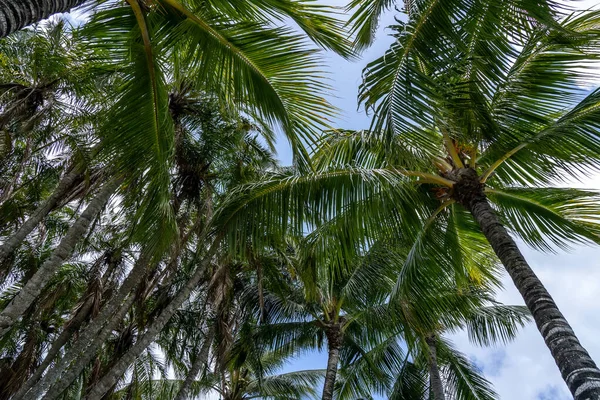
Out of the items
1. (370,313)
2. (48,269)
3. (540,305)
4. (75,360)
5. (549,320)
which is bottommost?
(549,320)

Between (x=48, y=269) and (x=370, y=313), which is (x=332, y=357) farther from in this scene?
(x=48, y=269)

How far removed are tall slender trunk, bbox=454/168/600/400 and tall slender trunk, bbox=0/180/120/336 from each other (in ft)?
15.1

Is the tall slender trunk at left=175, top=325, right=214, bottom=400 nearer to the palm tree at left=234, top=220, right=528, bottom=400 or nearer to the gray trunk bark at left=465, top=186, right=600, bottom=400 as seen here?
the palm tree at left=234, top=220, right=528, bottom=400

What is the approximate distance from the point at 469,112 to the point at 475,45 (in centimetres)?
74

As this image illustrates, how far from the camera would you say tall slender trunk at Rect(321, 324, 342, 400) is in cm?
1095

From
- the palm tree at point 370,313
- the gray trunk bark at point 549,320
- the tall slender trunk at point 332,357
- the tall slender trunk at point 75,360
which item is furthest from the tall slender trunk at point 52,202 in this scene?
the tall slender trunk at point 332,357

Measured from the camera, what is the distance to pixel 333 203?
223 inches

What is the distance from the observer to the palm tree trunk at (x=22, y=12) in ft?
8.20

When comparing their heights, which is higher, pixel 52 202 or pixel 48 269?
pixel 52 202

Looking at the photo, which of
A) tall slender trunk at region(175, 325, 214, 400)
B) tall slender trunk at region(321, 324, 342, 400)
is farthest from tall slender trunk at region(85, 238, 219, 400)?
tall slender trunk at region(321, 324, 342, 400)

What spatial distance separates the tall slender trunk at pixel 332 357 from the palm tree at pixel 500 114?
6.67m

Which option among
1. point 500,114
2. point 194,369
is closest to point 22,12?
point 500,114

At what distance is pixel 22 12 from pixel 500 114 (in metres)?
4.95

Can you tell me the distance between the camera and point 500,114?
5414 millimetres
